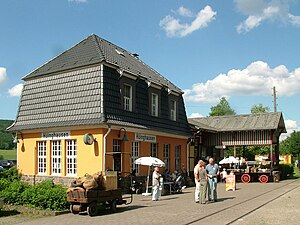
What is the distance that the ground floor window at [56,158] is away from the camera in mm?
21031

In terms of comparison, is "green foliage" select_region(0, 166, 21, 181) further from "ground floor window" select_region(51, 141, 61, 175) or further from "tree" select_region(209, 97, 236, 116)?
"tree" select_region(209, 97, 236, 116)

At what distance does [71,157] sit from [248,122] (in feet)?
58.9

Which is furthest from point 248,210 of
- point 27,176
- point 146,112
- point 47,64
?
point 47,64

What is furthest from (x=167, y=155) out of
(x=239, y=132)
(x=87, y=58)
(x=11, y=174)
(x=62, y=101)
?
(x=239, y=132)

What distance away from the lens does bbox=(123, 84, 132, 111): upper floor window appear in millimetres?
21763

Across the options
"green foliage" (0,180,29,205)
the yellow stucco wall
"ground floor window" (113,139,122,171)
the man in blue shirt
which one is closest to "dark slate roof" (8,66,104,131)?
the yellow stucco wall

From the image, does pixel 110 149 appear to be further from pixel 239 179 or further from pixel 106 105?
pixel 239 179

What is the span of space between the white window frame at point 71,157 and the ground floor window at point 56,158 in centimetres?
65

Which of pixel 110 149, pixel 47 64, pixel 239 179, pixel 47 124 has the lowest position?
pixel 239 179

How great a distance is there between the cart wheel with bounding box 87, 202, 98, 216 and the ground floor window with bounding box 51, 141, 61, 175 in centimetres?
816

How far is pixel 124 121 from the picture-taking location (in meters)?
20.6

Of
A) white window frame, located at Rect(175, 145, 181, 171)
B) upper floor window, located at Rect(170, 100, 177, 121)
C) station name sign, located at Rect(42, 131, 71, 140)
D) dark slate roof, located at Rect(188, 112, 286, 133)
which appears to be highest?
upper floor window, located at Rect(170, 100, 177, 121)

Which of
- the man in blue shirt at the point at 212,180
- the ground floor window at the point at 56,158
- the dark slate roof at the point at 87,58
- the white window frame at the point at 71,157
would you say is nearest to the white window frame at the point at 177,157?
the dark slate roof at the point at 87,58

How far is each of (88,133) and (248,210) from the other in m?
8.52
